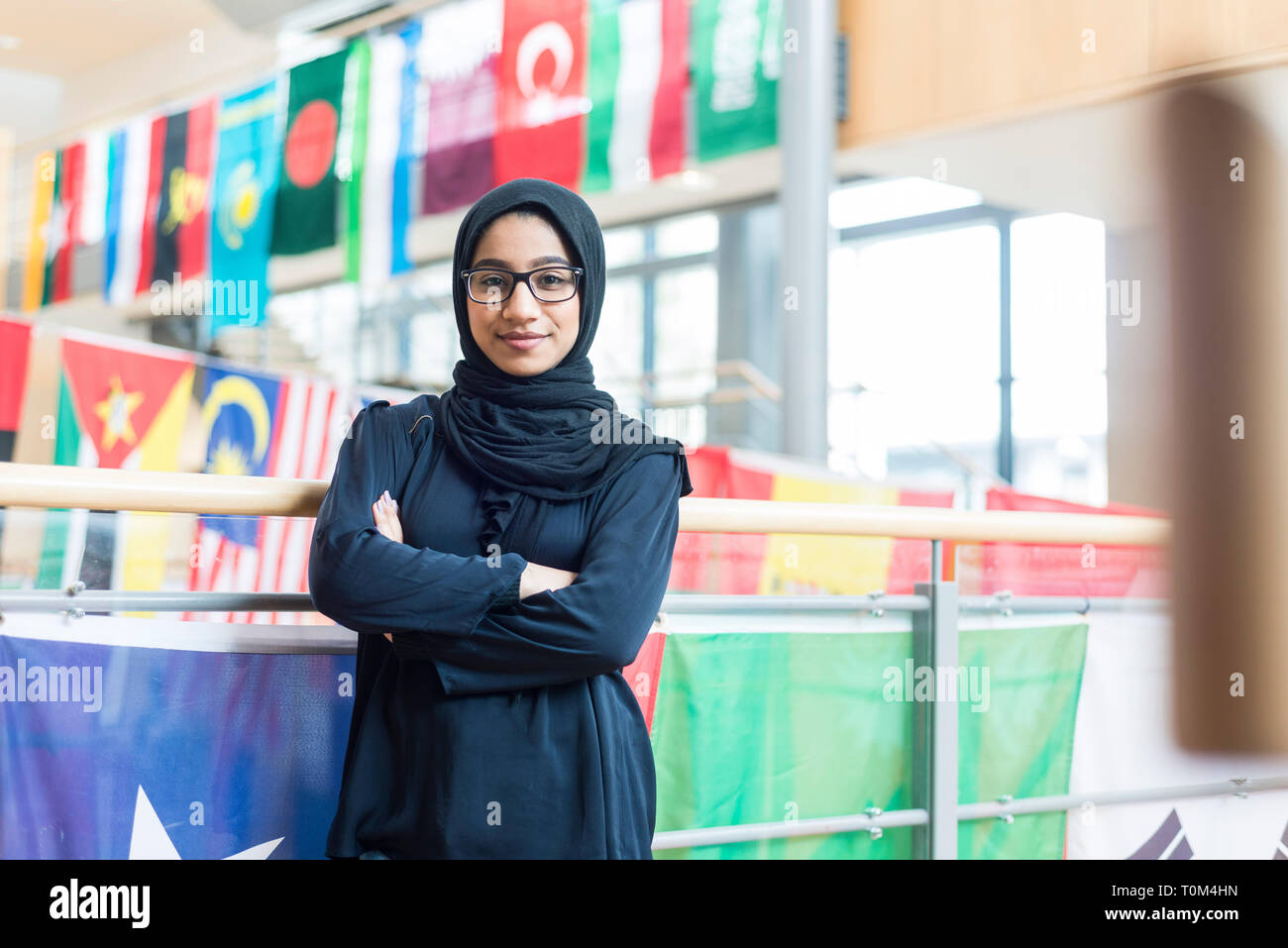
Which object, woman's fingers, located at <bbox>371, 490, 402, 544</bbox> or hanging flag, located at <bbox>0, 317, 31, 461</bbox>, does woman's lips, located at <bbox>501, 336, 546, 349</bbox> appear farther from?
hanging flag, located at <bbox>0, 317, 31, 461</bbox>

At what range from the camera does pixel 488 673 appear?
4.39 ft

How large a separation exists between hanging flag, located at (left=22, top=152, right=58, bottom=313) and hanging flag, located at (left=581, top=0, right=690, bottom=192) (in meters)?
6.78

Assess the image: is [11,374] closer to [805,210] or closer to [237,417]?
[237,417]

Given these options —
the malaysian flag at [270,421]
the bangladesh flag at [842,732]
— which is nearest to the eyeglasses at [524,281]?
the bangladesh flag at [842,732]

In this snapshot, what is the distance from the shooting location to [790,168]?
6.01 m

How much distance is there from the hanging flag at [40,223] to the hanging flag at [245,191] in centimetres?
313

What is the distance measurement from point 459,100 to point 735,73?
6.98ft

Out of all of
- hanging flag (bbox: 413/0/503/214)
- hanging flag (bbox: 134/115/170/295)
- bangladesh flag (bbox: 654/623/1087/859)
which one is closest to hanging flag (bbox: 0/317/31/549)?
bangladesh flag (bbox: 654/623/1087/859)

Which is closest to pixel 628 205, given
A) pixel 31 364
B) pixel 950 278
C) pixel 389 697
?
pixel 950 278

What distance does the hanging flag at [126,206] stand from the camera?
10094 millimetres

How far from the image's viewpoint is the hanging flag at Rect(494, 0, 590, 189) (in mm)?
6949

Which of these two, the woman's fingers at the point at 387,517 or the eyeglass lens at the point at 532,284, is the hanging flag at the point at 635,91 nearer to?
the eyeglass lens at the point at 532,284
